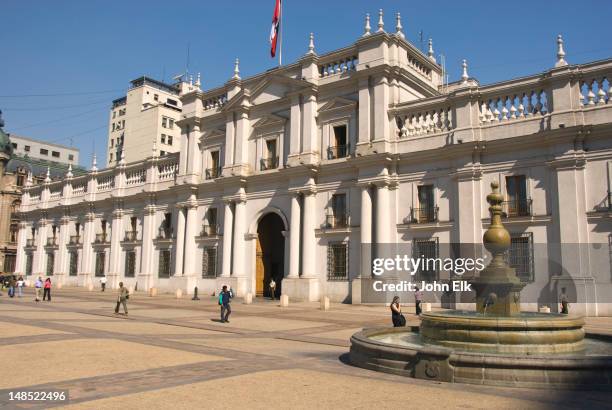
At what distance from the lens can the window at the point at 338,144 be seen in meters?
32.5

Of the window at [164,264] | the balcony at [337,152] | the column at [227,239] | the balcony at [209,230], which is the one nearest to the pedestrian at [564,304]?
the balcony at [337,152]

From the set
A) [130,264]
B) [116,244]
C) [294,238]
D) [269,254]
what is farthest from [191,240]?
[116,244]

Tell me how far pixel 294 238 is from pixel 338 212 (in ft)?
11.1

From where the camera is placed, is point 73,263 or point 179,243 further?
point 73,263

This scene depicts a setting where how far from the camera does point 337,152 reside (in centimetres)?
3269

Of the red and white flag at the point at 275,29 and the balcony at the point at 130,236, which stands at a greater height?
the red and white flag at the point at 275,29

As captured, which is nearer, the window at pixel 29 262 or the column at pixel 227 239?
the column at pixel 227 239

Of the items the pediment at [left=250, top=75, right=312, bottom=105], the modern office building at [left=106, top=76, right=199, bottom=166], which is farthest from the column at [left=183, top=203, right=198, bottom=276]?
the modern office building at [left=106, top=76, right=199, bottom=166]

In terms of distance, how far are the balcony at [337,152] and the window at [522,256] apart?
11472 mm

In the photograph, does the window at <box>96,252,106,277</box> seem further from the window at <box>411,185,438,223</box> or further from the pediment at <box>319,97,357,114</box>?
the window at <box>411,185,438,223</box>

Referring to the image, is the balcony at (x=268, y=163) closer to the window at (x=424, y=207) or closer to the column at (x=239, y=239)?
the column at (x=239, y=239)

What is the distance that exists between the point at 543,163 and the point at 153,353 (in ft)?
67.8

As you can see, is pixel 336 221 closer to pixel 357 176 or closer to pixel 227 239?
pixel 357 176

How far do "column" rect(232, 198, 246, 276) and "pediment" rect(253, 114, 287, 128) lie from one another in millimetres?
5496
